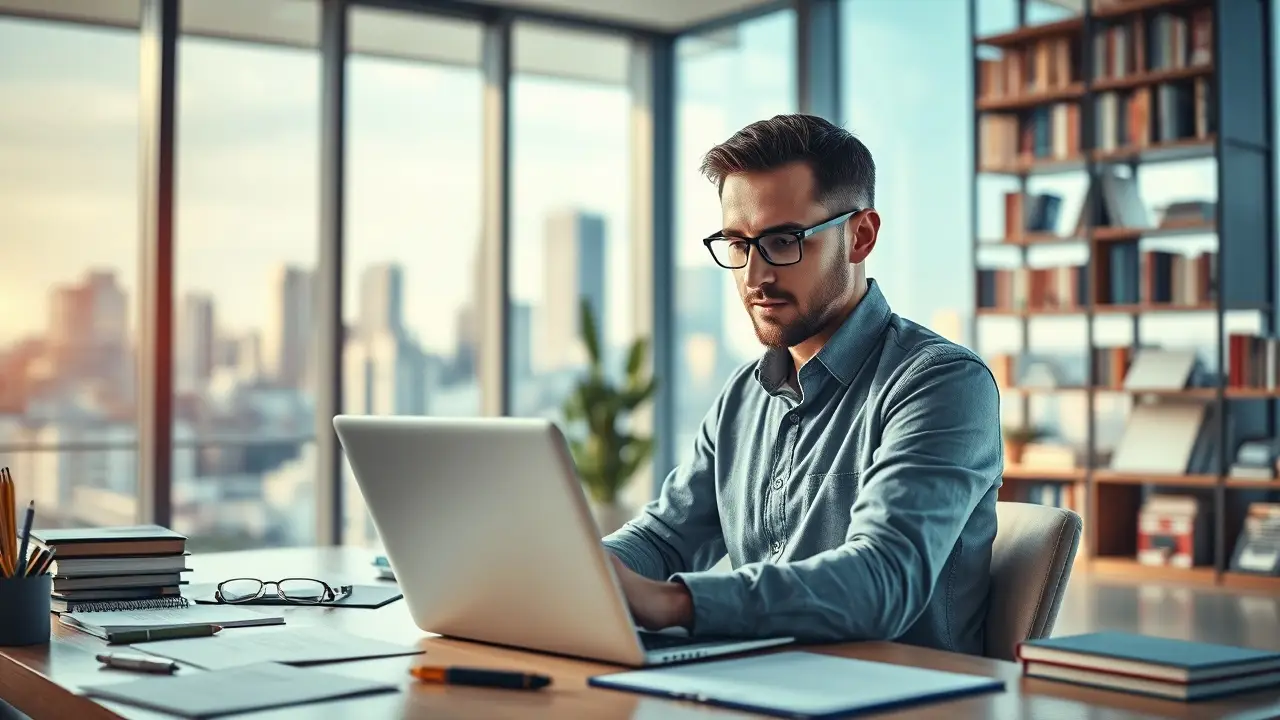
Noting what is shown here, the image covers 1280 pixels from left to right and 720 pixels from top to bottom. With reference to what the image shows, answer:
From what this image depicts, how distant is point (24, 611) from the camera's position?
143cm

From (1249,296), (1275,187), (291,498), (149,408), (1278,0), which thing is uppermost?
(1278,0)

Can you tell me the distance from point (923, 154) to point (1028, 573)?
4.92m

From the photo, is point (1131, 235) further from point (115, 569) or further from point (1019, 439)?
point (115, 569)

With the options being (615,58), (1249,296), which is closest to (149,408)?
(615,58)

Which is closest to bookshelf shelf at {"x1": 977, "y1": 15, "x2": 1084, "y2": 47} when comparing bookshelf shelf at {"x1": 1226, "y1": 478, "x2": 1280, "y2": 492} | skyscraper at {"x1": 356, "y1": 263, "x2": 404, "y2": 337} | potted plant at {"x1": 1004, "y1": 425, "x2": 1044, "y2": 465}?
potted plant at {"x1": 1004, "y1": 425, "x2": 1044, "y2": 465}

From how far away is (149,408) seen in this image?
228 inches

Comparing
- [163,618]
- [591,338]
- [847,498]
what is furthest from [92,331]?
[847,498]

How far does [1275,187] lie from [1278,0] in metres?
0.73

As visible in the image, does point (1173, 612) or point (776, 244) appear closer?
Answer: point (776, 244)

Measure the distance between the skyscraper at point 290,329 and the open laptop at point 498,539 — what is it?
4814 millimetres

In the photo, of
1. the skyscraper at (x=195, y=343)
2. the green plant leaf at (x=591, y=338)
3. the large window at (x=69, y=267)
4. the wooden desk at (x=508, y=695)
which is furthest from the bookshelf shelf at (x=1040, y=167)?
the wooden desk at (x=508, y=695)

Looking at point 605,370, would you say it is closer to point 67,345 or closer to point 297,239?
point 297,239

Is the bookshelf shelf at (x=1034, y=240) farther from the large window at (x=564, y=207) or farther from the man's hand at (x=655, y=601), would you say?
the man's hand at (x=655, y=601)

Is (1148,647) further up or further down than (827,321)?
further down
